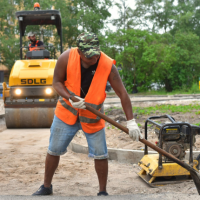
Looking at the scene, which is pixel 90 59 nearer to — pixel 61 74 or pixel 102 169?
pixel 61 74

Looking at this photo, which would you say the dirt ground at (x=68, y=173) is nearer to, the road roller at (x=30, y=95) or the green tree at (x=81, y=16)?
the road roller at (x=30, y=95)

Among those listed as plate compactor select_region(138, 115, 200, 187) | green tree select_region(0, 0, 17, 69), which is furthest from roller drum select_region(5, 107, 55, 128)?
green tree select_region(0, 0, 17, 69)

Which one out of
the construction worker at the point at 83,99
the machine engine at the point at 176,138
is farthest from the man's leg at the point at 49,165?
the machine engine at the point at 176,138

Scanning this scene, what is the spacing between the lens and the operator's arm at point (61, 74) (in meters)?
3.21

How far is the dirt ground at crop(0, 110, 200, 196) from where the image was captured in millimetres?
3762

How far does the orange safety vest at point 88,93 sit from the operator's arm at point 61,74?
46 mm

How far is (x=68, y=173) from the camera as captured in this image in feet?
14.6

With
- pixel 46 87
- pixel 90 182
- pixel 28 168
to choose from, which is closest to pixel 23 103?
pixel 46 87

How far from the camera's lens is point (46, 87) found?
8.05 metres

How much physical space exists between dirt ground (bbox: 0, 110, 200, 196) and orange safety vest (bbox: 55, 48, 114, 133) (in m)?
0.93

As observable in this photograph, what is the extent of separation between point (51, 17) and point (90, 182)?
6.07 m

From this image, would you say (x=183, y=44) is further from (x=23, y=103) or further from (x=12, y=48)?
(x=23, y=103)

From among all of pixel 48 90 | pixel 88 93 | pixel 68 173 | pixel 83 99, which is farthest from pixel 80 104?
pixel 48 90

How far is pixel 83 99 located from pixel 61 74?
1.24 ft
